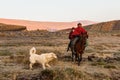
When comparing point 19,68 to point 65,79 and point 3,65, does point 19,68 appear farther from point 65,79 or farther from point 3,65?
point 65,79

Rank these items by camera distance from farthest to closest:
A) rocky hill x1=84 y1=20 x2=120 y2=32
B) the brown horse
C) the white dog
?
rocky hill x1=84 y1=20 x2=120 y2=32 < the brown horse < the white dog

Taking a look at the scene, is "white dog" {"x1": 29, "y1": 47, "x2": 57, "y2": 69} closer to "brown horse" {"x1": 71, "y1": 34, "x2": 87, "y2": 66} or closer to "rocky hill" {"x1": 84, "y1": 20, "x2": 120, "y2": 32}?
"brown horse" {"x1": 71, "y1": 34, "x2": 87, "y2": 66}

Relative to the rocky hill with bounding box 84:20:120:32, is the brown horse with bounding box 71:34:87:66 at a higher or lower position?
higher

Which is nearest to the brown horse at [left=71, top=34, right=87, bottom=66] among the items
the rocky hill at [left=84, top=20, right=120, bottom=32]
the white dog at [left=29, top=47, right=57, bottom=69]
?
the white dog at [left=29, top=47, right=57, bottom=69]

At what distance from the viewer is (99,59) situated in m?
24.3

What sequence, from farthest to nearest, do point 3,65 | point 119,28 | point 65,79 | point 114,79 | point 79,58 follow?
point 119,28
point 79,58
point 3,65
point 114,79
point 65,79

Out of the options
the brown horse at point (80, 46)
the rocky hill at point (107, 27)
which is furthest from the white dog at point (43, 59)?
the rocky hill at point (107, 27)

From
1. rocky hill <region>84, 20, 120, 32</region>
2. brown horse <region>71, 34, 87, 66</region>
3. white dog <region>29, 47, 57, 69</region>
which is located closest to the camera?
white dog <region>29, 47, 57, 69</region>

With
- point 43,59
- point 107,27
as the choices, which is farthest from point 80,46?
point 107,27

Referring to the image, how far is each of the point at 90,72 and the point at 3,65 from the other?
4576 mm

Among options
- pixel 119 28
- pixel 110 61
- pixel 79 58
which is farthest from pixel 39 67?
pixel 119 28

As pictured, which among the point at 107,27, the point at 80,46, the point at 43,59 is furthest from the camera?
the point at 107,27

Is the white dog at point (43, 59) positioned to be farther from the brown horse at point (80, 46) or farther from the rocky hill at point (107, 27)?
the rocky hill at point (107, 27)

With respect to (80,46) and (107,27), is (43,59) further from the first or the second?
(107,27)
